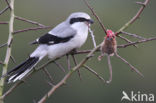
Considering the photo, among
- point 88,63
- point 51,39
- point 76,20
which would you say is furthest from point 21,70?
point 88,63

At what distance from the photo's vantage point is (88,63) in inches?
310

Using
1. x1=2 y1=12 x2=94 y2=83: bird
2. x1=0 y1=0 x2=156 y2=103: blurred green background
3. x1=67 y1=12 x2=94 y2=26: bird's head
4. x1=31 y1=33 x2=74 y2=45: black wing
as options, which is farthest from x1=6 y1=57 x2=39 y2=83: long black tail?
x1=0 y1=0 x2=156 y2=103: blurred green background

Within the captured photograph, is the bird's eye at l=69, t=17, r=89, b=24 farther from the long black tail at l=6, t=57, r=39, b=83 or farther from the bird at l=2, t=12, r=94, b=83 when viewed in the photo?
the long black tail at l=6, t=57, r=39, b=83

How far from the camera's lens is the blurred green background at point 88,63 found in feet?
25.6

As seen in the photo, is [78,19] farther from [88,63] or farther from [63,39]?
[88,63]

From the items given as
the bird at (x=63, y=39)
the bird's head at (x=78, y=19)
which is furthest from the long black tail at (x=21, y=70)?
the bird's head at (x=78, y=19)

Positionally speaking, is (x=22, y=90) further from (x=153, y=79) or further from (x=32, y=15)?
(x=153, y=79)

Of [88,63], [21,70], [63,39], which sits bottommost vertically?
[88,63]

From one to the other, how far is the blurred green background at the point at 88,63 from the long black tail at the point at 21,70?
4.84m

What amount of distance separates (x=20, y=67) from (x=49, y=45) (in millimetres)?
424

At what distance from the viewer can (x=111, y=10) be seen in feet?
34.6

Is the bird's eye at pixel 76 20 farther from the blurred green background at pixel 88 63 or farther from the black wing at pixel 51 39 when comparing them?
the blurred green background at pixel 88 63

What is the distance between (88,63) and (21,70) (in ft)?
19.6

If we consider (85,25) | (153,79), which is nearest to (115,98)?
(153,79)
